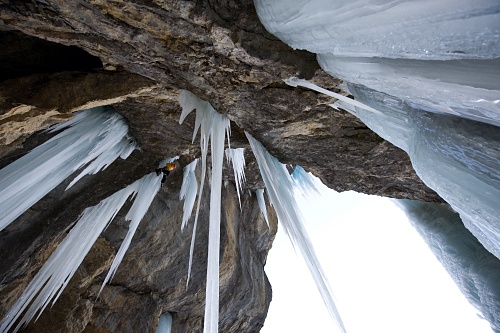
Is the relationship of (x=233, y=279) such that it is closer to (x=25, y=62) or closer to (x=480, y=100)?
(x=25, y=62)

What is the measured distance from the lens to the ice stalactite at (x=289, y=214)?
3.68 metres

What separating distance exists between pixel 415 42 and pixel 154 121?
3.06m

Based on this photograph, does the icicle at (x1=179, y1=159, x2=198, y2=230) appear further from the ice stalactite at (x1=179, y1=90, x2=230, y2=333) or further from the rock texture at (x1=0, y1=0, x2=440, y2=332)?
the ice stalactite at (x1=179, y1=90, x2=230, y2=333)

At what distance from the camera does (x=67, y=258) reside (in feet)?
14.5

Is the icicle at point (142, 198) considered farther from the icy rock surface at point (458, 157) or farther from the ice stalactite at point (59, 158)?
the icy rock surface at point (458, 157)

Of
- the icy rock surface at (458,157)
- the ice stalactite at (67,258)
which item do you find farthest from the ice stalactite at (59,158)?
the icy rock surface at (458,157)

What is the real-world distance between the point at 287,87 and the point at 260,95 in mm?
236

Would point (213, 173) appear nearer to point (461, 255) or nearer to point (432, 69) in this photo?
point (432, 69)

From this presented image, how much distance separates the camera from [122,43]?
2439mm

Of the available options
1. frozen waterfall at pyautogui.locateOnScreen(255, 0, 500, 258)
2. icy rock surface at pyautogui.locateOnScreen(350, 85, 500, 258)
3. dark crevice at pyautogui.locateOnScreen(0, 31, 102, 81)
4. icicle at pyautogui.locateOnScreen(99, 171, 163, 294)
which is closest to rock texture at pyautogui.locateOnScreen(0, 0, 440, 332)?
dark crevice at pyautogui.locateOnScreen(0, 31, 102, 81)

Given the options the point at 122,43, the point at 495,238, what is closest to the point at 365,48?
the point at 495,238

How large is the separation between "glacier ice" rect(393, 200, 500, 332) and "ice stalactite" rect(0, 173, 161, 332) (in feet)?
14.9

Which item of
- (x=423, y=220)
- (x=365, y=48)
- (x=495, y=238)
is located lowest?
(x=423, y=220)

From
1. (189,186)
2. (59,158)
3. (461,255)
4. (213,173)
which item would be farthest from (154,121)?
(461,255)
